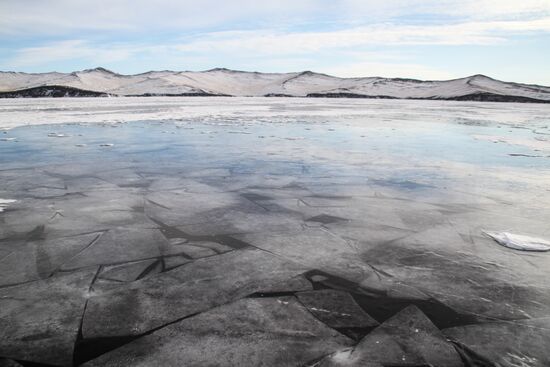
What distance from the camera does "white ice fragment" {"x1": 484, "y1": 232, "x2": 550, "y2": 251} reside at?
2863mm

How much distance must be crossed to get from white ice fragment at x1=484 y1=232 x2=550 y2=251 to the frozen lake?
0.09 m

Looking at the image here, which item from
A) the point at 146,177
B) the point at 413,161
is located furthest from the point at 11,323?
the point at 413,161

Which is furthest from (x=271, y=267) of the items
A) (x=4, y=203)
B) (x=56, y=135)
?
(x=56, y=135)

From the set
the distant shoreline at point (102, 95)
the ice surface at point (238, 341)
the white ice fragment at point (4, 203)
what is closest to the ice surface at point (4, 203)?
the white ice fragment at point (4, 203)

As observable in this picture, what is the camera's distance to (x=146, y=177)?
5102 mm

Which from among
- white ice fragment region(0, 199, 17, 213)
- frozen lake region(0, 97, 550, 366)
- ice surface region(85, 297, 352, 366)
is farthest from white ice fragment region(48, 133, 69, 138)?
ice surface region(85, 297, 352, 366)

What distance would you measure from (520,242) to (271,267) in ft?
6.34

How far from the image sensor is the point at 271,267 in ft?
8.24

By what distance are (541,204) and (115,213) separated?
4187 millimetres

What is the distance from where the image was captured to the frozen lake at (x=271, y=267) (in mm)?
1723

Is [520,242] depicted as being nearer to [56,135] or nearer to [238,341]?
[238,341]

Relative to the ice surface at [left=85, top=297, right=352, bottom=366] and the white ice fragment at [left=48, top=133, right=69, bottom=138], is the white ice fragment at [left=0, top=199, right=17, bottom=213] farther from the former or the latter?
the white ice fragment at [left=48, top=133, right=69, bottom=138]

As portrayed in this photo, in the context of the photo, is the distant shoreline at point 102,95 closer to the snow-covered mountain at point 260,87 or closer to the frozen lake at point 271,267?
the snow-covered mountain at point 260,87

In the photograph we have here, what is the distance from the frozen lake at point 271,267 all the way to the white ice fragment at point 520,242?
9 cm
